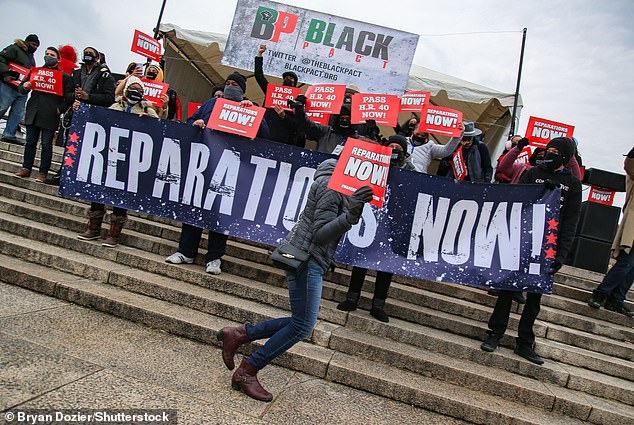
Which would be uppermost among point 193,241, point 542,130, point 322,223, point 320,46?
point 320,46

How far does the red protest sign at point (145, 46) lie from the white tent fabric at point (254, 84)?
18.4 inches

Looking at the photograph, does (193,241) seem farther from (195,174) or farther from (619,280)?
(619,280)

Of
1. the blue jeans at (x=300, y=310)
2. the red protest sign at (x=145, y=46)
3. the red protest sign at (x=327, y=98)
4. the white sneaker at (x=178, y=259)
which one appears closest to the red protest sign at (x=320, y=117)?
the red protest sign at (x=327, y=98)

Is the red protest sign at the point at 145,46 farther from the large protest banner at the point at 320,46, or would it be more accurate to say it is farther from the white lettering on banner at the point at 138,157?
the white lettering on banner at the point at 138,157

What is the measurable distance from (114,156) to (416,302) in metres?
4.15

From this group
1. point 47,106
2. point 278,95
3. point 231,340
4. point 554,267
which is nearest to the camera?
point 231,340

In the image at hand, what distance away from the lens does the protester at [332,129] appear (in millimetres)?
5545

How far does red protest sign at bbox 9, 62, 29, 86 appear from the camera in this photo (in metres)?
7.63

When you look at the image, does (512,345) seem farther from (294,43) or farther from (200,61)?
(200,61)

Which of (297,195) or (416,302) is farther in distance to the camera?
(416,302)

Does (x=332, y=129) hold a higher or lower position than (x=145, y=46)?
lower

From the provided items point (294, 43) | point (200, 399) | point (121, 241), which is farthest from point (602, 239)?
point (121, 241)

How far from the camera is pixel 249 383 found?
310 centimetres

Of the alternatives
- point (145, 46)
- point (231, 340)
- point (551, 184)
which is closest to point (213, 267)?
point (231, 340)
